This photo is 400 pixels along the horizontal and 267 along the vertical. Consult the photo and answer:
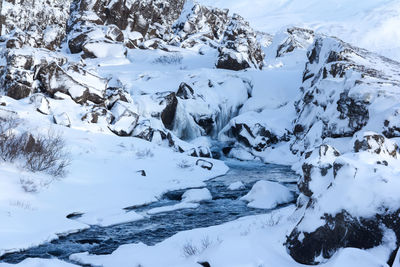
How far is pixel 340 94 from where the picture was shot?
69.7ft

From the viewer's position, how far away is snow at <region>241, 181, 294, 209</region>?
14359 millimetres

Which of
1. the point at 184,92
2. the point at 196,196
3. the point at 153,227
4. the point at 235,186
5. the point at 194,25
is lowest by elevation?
the point at 235,186

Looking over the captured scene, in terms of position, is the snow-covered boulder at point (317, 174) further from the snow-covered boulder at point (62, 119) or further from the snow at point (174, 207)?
the snow-covered boulder at point (62, 119)

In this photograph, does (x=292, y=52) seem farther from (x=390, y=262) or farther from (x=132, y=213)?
(x=390, y=262)

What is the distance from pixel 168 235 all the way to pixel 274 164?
1880cm

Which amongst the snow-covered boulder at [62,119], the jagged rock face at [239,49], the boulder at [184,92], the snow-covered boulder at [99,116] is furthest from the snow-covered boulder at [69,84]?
the jagged rock face at [239,49]

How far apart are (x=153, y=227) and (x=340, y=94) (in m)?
14.4

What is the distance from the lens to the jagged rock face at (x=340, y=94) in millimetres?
18703

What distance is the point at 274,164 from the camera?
28.3 m

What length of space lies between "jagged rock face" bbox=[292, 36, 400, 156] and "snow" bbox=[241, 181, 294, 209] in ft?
18.2

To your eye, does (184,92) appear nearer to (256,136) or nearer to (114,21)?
(256,136)

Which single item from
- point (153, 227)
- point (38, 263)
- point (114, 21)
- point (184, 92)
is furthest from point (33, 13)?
point (38, 263)

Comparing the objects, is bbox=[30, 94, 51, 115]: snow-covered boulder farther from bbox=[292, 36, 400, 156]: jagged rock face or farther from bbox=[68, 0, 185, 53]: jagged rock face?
bbox=[68, 0, 185, 53]: jagged rock face

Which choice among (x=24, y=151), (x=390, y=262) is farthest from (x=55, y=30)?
(x=390, y=262)
